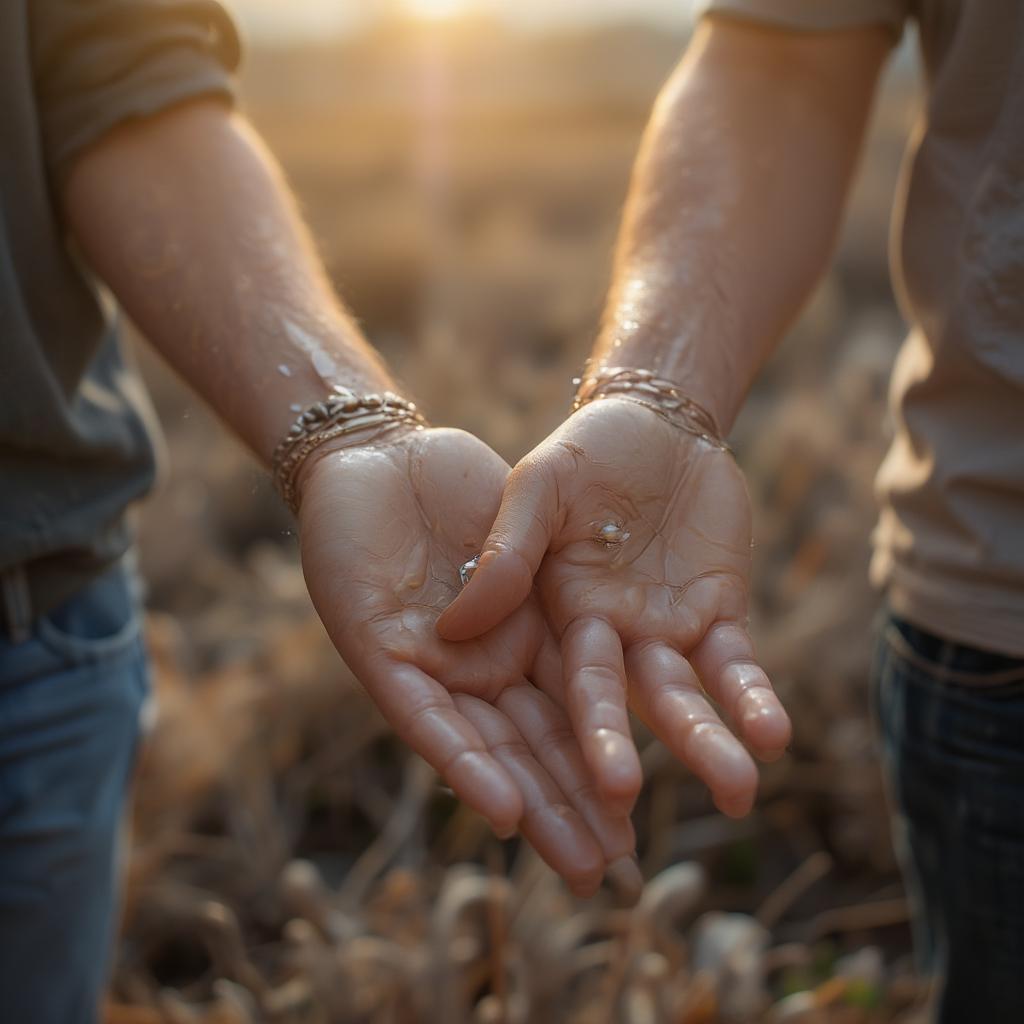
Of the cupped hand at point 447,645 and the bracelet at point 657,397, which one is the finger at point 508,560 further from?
the bracelet at point 657,397

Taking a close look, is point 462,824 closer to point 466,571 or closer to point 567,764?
point 466,571

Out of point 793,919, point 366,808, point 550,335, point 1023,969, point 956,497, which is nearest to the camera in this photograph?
point 956,497

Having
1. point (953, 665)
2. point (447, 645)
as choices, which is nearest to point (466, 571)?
point (447, 645)

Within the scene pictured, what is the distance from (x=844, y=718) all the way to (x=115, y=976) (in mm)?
2169

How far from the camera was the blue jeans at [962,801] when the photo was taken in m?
1.53

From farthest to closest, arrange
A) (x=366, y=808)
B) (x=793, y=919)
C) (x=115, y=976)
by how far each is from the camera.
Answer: (x=366, y=808)
(x=793, y=919)
(x=115, y=976)

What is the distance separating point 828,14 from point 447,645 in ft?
3.35

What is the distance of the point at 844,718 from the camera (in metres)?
3.55

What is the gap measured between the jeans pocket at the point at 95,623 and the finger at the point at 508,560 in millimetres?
616

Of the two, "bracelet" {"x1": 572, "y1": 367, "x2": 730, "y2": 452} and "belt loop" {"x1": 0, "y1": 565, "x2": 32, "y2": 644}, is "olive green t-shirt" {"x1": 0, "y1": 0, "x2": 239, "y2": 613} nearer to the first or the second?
"belt loop" {"x1": 0, "y1": 565, "x2": 32, "y2": 644}


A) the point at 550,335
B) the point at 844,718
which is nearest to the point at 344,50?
the point at 550,335

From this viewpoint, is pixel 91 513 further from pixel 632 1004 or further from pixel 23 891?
pixel 632 1004

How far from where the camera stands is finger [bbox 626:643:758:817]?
1.15 m

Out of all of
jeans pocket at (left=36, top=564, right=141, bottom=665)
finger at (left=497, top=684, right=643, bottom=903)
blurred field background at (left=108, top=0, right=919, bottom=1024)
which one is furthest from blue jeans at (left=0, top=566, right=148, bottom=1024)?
finger at (left=497, top=684, right=643, bottom=903)
